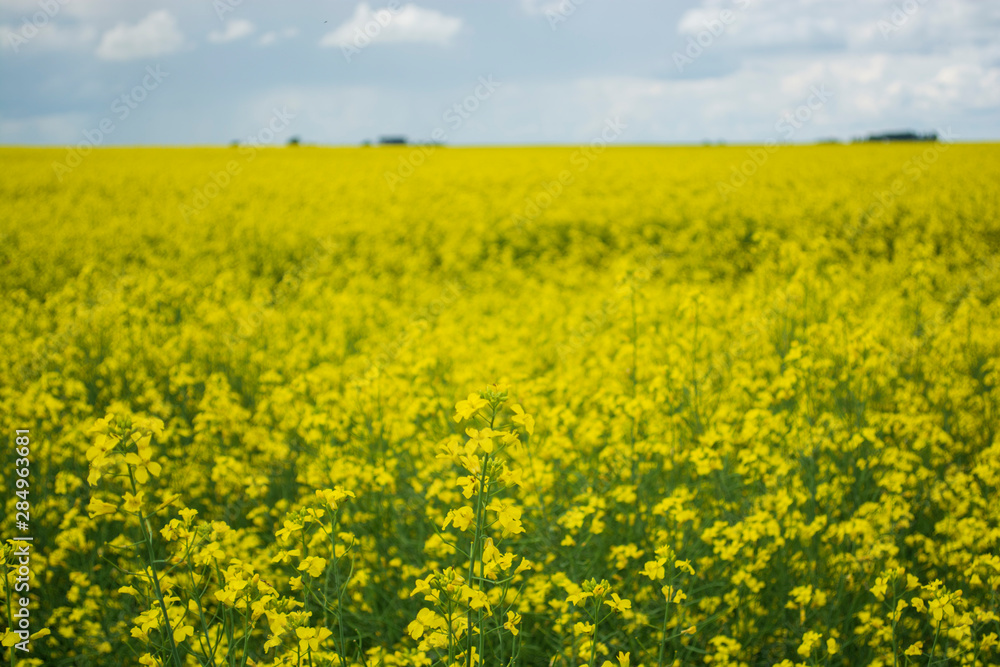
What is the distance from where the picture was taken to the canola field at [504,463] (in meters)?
2.43

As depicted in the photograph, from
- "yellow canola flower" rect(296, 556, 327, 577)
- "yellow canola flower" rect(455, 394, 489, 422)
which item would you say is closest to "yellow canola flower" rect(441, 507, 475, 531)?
"yellow canola flower" rect(455, 394, 489, 422)

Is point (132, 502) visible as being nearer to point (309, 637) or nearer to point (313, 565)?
point (313, 565)

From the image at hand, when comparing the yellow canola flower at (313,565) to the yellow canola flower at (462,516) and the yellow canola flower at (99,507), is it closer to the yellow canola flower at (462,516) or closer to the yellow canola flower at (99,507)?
the yellow canola flower at (462,516)

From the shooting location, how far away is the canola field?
2.43 metres

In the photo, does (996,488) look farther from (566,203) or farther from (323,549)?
(566,203)

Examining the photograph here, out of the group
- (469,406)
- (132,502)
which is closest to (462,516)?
(469,406)

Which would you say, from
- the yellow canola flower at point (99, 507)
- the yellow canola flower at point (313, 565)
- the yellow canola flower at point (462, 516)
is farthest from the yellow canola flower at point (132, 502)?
the yellow canola flower at point (462, 516)

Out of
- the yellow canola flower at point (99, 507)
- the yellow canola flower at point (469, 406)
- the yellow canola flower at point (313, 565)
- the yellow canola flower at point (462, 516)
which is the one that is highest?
the yellow canola flower at point (469, 406)

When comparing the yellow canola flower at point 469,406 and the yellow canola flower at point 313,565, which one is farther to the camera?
the yellow canola flower at point 313,565

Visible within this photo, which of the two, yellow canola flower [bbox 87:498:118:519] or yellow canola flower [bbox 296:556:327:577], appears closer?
yellow canola flower [bbox 87:498:118:519]

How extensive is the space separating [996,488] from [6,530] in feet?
19.9

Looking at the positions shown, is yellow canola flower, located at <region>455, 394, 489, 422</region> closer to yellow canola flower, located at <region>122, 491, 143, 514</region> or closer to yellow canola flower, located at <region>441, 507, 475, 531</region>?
yellow canola flower, located at <region>441, 507, 475, 531</region>

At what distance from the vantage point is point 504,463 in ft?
6.55

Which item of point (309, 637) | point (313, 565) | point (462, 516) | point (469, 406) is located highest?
point (469, 406)
